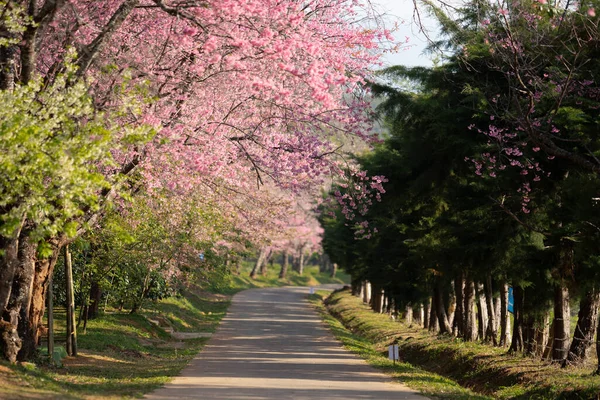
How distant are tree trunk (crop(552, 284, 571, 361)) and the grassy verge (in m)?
8.91

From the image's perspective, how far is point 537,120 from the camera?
17.0 m

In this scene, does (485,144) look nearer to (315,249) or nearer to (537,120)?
(537,120)

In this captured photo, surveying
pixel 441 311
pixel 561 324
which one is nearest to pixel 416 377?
pixel 561 324

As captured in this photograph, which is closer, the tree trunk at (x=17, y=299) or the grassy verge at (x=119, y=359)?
the grassy verge at (x=119, y=359)

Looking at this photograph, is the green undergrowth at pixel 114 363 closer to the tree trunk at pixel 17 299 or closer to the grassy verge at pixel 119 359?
the grassy verge at pixel 119 359

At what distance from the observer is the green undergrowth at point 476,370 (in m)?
16.5

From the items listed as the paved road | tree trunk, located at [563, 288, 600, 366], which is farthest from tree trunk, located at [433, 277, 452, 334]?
tree trunk, located at [563, 288, 600, 366]

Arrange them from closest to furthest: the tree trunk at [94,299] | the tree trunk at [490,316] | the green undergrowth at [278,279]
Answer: the tree trunk at [490,316]
the tree trunk at [94,299]
the green undergrowth at [278,279]

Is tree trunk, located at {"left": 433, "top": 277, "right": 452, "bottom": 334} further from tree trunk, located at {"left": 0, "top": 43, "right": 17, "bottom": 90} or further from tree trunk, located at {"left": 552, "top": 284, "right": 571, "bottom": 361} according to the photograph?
tree trunk, located at {"left": 0, "top": 43, "right": 17, "bottom": 90}

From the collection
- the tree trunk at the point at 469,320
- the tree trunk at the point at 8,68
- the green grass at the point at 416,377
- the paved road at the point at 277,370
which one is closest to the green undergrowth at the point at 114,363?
the paved road at the point at 277,370

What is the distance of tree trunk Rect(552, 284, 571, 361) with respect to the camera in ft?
66.4

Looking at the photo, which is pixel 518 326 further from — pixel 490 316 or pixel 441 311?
pixel 441 311

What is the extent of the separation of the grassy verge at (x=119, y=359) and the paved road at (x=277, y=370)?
26.8 inches

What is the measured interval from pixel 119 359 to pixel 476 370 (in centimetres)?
928
